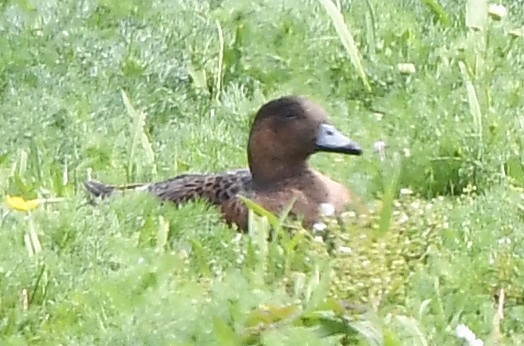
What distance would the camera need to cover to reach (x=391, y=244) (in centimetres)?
445

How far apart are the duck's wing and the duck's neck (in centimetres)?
4

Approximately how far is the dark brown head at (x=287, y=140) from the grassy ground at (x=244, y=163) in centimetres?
23

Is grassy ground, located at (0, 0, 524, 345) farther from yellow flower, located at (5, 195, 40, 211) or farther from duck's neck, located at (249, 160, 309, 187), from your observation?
duck's neck, located at (249, 160, 309, 187)

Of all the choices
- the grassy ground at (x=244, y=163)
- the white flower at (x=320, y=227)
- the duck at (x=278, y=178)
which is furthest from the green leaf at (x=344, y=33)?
the white flower at (x=320, y=227)

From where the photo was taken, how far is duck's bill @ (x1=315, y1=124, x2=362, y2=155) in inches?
202

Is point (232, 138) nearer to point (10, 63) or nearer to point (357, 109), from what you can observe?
point (357, 109)

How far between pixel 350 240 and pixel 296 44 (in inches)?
87.3

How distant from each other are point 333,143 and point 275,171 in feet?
0.72

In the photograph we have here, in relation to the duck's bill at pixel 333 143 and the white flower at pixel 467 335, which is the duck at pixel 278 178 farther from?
the white flower at pixel 467 335

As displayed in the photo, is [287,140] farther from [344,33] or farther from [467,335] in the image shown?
[467,335]

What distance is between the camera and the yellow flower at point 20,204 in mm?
4656

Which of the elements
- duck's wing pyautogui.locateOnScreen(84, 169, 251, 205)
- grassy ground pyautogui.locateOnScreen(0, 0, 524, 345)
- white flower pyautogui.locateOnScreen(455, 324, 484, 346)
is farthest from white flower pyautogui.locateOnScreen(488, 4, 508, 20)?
white flower pyautogui.locateOnScreen(455, 324, 484, 346)

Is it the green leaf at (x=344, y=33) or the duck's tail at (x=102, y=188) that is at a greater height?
the green leaf at (x=344, y=33)

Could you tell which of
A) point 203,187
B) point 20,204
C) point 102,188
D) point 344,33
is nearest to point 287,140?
point 203,187
